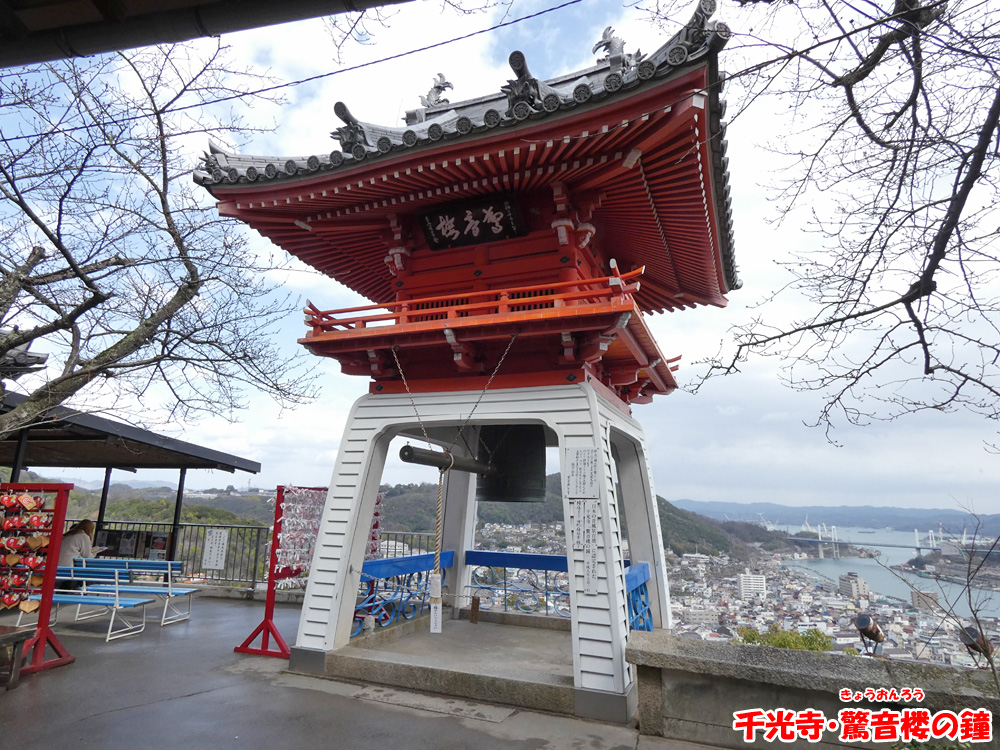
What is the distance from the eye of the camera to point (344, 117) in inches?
263

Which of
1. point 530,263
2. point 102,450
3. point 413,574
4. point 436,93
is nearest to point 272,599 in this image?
point 413,574

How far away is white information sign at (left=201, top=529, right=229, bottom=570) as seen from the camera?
1079 cm

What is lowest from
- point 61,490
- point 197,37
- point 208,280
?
point 61,490

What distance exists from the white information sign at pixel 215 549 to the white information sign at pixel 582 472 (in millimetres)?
8291

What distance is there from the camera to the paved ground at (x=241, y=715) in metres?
4.50

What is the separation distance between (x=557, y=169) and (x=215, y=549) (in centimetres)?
982

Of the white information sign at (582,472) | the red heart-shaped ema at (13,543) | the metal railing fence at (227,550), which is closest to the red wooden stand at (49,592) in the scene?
the red heart-shaped ema at (13,543)

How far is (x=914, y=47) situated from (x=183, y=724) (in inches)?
281

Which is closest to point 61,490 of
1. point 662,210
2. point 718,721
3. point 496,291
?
point 496,291

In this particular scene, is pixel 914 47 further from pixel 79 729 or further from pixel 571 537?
pixel 79 729

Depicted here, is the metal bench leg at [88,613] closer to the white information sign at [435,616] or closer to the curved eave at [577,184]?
the white information sign at [435,616]

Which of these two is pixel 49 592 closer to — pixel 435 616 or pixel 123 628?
pixel 123 628

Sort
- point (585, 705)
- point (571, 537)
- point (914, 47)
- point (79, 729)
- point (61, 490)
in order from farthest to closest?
point (61, 490) < point (571, 537) < point (585, 705) < point (79, 729) < point (914, 47)

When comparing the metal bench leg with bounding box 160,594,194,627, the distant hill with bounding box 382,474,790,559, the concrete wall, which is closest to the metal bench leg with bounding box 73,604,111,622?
the metal bench leg with bounding box 160,594,194,627
